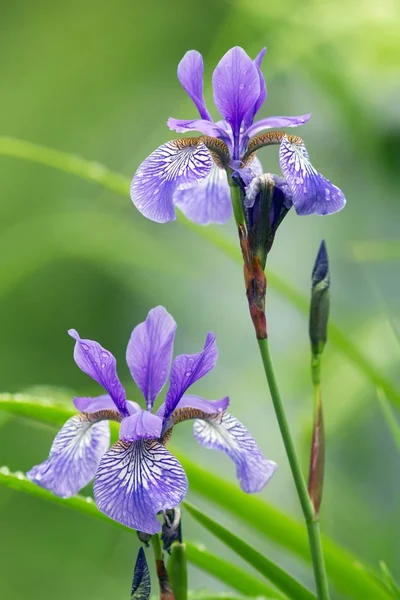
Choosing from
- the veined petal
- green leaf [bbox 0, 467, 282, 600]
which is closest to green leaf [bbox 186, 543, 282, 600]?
green leaf [bbox 0, 467, 282, 600]

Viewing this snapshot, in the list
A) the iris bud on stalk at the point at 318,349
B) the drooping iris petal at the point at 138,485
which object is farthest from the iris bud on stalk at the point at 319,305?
the drooping iris petal at the point at 138,485

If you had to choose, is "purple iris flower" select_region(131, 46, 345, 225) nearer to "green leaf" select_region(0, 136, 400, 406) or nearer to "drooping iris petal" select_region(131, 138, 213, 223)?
"drooping iris petal" select_region(131, 138, 213, 223)

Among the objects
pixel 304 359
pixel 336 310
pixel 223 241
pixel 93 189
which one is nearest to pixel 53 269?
pixel 93 189

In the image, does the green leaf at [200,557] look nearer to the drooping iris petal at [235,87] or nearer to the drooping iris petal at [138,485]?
the drooping iris petal at [138,485]

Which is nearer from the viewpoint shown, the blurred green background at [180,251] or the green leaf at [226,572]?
the green leaf at [226,572]

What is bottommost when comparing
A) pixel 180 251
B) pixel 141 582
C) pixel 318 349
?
pixel 141 582

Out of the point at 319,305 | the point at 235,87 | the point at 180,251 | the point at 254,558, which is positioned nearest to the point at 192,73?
the point at 235,87

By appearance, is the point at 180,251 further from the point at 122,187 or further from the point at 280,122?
the point at 280,122

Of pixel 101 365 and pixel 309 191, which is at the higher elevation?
pixel 309 191
